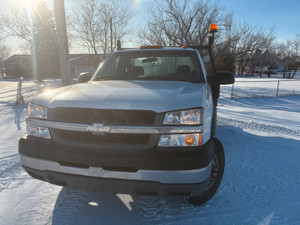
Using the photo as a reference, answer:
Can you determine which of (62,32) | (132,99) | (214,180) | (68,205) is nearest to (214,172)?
(214,180)

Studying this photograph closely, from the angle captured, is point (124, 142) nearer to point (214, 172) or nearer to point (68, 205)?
point (68, 205)

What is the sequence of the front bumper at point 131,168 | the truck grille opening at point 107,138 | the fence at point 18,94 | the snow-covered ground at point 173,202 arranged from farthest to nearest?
the fence at point 18,94 < the snow-covered ground at point 173,202 < the truck grille opening at point 107,138 < the front bumper at point 131,168

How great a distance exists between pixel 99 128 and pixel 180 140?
28.5 inches

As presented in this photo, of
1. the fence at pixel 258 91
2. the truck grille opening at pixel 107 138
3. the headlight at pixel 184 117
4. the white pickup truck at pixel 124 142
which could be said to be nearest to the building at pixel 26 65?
the fence at pixel 258 91

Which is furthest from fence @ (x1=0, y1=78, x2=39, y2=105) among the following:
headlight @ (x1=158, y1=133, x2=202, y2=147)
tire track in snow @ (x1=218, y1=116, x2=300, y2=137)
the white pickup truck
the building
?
the building

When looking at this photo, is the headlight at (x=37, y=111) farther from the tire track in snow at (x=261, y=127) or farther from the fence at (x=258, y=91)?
the fence at (x=258, y=91)

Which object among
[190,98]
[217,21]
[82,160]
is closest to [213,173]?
[190,98]

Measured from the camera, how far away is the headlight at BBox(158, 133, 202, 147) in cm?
182

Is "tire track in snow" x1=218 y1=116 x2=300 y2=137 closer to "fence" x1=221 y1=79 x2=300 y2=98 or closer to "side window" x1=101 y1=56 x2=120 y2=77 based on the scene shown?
"side window" x1=101 y1=56 x2=120 y2=77

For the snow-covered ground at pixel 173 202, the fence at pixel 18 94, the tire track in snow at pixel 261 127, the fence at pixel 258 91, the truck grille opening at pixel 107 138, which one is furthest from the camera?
the fence at pixel 258 91

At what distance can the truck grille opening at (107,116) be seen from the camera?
6.04 ft

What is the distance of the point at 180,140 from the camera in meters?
1.83

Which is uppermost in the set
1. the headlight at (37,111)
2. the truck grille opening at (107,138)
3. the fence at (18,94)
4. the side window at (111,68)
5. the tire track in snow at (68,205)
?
the side window at (111,68)

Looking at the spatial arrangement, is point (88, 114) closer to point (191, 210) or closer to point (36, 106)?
point (36, 106)
